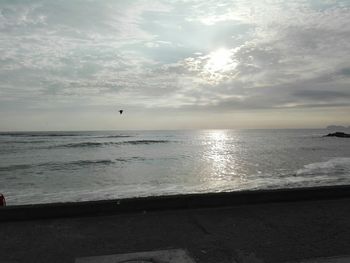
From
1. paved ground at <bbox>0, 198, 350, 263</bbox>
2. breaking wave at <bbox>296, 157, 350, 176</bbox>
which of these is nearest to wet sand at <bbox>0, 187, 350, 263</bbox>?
paved ground at <bbox>0, 198, 350, 263</bbox>

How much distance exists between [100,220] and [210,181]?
13.4m

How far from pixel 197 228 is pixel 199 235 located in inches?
9.1

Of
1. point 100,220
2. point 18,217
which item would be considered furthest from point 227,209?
point 18,217

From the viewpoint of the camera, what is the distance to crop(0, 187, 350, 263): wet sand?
380cm

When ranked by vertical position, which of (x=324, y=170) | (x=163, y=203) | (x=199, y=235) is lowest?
(x=324, y=170)

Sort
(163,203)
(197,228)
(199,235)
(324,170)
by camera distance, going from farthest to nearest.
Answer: (324,170) < (163,203) < (197,228) < (199,235)

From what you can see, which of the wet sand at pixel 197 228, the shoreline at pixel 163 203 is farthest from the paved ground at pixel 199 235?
the shoreline at pixel 163 203

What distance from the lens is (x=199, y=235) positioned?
4262 millimetres

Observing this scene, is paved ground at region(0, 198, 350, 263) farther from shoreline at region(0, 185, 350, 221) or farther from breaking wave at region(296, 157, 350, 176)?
breaking wave at region(296, 157, 350, 176)

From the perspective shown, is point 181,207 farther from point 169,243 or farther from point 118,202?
point 169,243

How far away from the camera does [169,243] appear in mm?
4027

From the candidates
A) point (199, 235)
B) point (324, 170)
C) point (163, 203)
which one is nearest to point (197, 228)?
point (199, 235)

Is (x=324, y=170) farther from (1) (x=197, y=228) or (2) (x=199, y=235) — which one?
(2) (x=199, y=235)

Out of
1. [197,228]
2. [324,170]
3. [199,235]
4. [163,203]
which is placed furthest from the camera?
[324,170]
